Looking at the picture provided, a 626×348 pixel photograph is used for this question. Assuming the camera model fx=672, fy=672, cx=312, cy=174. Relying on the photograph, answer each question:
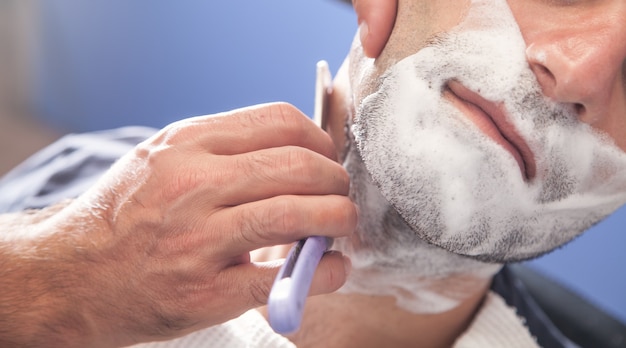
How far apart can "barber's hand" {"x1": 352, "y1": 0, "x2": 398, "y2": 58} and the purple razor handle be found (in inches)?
7.9

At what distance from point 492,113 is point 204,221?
0.88 ft

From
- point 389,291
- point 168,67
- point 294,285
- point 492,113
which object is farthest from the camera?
point 168,67

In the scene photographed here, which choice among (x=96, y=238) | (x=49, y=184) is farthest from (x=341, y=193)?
(x=49, y=184)

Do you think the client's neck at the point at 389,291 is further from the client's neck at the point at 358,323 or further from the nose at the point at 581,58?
the nose at the point at 581,58

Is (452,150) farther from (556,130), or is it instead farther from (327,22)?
(327,22)

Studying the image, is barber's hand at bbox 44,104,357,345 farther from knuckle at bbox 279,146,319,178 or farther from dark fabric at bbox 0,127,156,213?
dark fabric at bbox 0,127,156,213

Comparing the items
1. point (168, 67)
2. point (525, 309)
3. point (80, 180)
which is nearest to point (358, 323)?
point (525, 309)

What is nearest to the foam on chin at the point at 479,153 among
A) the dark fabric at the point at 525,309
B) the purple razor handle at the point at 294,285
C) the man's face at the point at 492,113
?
the man's face at the point at 492,113

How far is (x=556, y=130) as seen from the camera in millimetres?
593

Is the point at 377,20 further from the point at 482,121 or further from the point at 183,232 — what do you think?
the point at 183,232

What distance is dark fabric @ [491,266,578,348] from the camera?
934 mm

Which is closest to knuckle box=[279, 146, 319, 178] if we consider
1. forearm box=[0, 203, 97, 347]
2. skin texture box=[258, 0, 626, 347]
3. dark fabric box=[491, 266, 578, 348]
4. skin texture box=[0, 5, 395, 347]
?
skin texture box=[0, 5, 395, 347]

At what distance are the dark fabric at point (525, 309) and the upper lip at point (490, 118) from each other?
0.38 metres

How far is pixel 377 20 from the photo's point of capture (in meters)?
0.65
